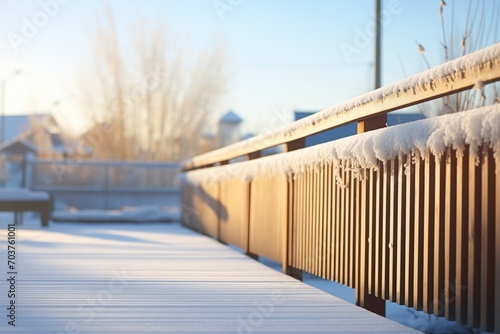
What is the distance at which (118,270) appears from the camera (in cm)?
561

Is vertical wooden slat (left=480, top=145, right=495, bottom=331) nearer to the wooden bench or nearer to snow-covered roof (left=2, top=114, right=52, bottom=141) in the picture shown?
the wooden bench

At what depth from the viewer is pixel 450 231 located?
115 inches

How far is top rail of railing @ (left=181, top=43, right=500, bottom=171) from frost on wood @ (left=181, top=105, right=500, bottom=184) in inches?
4.5

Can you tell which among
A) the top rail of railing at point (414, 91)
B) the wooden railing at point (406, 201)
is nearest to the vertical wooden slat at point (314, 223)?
the wooden railing at point (406, 201)

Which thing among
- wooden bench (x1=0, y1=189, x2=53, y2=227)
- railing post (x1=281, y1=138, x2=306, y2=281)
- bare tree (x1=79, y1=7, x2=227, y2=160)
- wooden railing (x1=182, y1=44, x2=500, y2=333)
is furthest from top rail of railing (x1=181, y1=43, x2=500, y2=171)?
bare tree (x1=79, y1=7, x2=227, y2=160)

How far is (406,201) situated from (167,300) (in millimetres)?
1429

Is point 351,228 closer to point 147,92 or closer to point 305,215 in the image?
point 305,215

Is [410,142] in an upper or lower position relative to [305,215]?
upper

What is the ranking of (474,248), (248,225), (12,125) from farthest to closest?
(12,125), (248,225), (474,248)

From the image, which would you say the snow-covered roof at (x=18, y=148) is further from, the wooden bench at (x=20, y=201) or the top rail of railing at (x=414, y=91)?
the top rail of railing at (x=414, y=91)

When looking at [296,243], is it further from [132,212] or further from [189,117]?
[189,117]

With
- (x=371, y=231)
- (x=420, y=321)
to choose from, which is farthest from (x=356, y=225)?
(x=420, y=321)

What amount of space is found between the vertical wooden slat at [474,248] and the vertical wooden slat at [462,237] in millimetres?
50

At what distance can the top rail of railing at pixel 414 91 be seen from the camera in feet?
8.91
